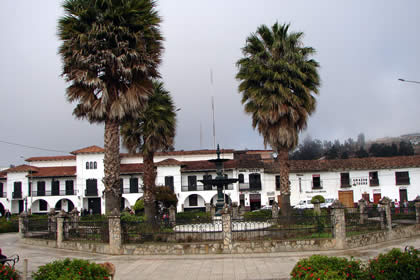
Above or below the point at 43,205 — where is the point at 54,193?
above

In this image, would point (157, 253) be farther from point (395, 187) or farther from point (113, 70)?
point (395, 187)

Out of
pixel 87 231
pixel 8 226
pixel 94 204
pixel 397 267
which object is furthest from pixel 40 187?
pixel 397 267

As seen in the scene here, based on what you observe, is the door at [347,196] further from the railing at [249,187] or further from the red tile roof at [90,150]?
the red tile roof at [90,150]

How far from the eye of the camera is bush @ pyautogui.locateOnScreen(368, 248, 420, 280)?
288 inches

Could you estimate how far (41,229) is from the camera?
21.8m

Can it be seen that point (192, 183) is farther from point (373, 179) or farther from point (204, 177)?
point (373, 179)

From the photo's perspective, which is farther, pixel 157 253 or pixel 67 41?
pixel 67 41

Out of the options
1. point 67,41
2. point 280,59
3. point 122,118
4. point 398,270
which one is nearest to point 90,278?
point 398,270

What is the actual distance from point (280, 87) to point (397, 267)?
634 inches

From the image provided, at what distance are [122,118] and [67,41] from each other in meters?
4.49

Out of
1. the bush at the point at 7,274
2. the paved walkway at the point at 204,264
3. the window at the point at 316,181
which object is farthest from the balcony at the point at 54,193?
the bush at the point at 7,274

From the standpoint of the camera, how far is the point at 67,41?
59.1ft

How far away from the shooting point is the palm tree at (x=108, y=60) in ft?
57.3

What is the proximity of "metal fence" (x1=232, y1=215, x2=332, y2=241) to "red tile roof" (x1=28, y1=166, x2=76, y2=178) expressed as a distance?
38.5 metres
